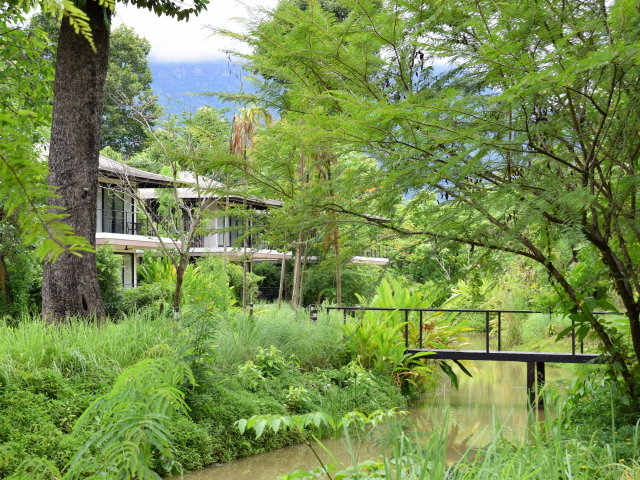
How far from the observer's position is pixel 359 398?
9172 millimetres

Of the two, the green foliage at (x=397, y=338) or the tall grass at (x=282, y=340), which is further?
the green foliage at (x=397, y=338)

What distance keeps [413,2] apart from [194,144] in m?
11.6

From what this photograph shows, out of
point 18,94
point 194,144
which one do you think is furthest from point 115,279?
point 18,94

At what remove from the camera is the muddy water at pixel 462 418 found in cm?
663

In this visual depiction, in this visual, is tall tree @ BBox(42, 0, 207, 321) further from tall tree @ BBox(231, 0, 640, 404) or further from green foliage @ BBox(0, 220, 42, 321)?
green foliage @ BBox(0, 220, 42, 321)

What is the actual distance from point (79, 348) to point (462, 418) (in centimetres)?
553

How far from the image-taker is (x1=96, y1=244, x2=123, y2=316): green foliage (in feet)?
50.2

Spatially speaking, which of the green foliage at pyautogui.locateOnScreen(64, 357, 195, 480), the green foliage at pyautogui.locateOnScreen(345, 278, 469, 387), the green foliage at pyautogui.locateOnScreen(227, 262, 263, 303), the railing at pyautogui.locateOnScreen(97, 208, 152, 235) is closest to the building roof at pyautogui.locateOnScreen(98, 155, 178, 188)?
the railing at pyautogui.locateOnScreen(97, 208, 152, 235)

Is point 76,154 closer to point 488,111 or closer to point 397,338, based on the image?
point 397,338

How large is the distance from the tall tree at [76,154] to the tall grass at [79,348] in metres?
1.06

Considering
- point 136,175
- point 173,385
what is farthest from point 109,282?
point 173,385

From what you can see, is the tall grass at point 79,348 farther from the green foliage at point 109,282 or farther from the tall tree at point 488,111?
the green foliage at point 109,282

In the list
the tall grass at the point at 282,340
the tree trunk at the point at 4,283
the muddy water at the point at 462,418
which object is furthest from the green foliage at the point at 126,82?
the tall grass at the point at 282,340

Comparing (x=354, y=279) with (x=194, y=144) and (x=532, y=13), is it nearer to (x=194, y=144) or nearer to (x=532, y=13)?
(x=194, y=144)
